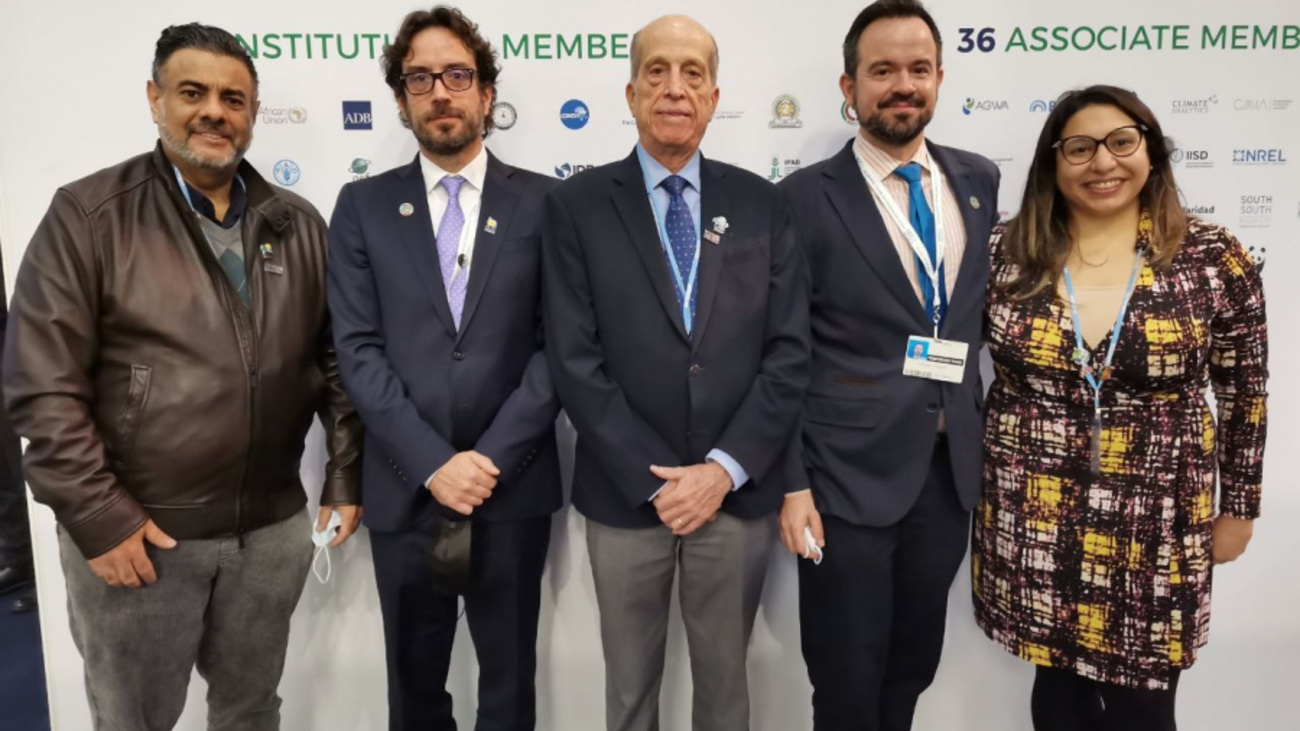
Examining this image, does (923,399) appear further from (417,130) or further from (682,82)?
(417,130)

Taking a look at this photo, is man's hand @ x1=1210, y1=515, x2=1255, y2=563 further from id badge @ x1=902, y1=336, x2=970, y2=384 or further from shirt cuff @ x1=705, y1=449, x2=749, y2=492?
shirt cuff @ x1=705, y1=449, x2=749, y2=492

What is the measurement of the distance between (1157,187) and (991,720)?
73.8 inches

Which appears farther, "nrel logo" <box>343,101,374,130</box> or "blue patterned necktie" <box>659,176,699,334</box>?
"nrel logo" <box>343,101,374,130</box>

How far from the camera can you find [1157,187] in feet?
6.17

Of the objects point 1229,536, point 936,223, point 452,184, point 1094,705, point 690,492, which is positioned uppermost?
point 452,184

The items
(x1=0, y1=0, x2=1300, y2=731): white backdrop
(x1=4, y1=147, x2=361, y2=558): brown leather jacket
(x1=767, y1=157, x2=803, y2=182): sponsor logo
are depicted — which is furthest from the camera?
(x1=767, y1=157, x2=803, y2=182): sponsor logo

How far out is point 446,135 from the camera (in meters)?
1.91

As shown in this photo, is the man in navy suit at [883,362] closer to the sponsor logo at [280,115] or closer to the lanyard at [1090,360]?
the lanyard at [1090,360]

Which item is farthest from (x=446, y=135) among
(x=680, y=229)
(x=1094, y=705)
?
(x=1094, y=705)

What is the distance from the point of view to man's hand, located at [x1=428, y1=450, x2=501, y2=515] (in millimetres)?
1813

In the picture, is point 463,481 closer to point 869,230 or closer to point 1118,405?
point 869,230

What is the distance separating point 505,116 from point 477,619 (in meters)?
1.48

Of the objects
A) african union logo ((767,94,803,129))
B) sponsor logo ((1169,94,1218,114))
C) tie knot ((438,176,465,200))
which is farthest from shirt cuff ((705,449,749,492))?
sponsor logo ((1169,94,1218,114))

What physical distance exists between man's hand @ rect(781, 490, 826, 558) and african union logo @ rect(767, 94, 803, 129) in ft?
3.85
